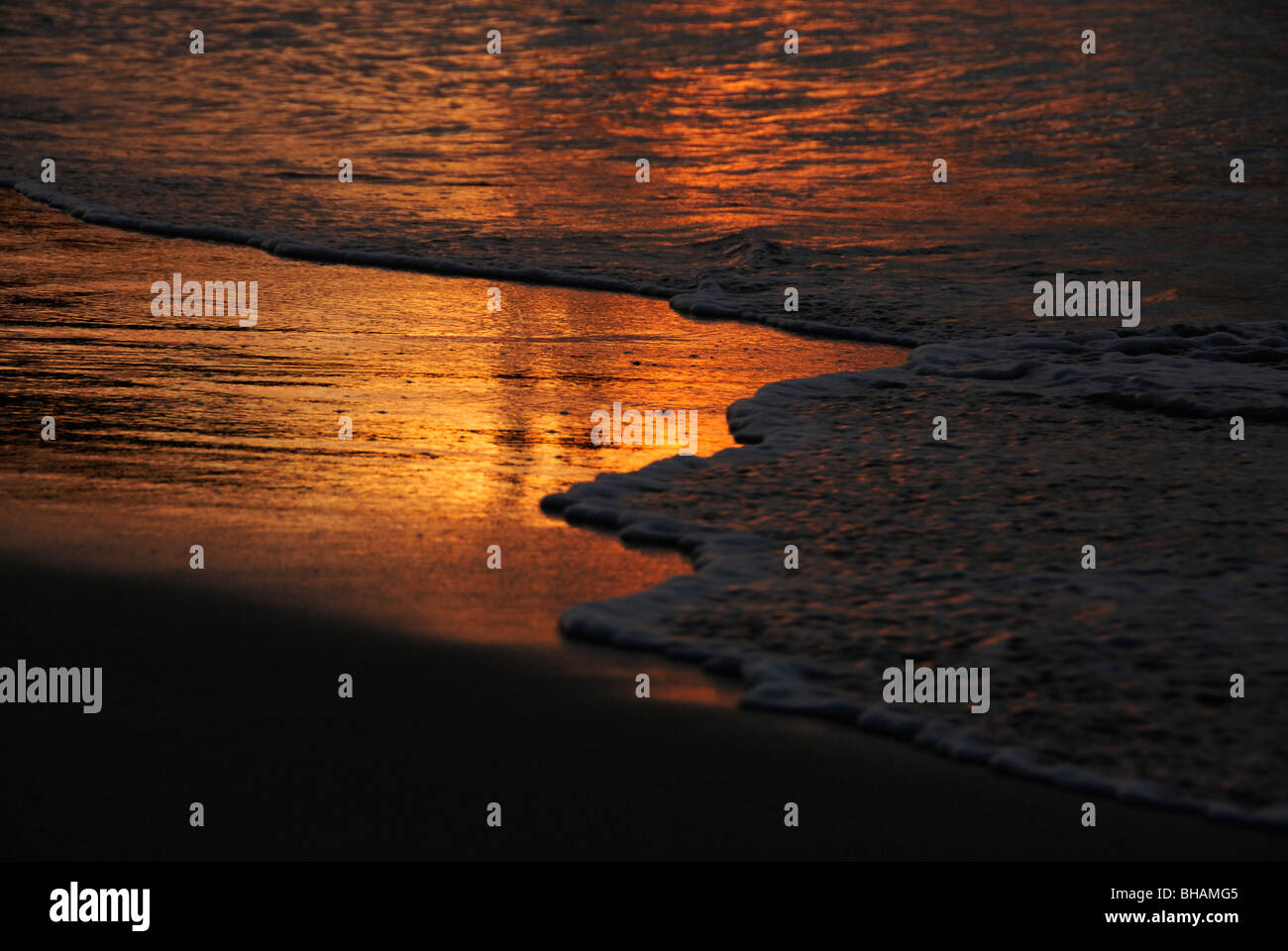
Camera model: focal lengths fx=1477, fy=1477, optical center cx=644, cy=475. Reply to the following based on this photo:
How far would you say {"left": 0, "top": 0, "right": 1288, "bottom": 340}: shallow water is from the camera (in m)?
9.60

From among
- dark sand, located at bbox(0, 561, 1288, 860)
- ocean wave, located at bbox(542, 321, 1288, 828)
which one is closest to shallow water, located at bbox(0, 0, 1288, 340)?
ocean wave, located at bbox(542, 321, 1288, 828)

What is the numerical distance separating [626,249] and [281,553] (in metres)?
5.73

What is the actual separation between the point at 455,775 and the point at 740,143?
11.8 metres

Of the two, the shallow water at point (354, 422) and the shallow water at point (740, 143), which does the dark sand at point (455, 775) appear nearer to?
the shallow water at point (354, 422)

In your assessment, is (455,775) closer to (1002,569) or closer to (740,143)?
(1002,569)

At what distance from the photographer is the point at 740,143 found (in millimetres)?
14375

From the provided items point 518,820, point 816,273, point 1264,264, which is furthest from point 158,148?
point 518,820

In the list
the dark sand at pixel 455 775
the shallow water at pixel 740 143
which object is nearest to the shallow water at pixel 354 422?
the dark sand at pixel 455 775

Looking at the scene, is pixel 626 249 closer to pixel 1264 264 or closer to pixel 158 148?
pixel 1264 264

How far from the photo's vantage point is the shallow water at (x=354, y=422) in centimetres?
442

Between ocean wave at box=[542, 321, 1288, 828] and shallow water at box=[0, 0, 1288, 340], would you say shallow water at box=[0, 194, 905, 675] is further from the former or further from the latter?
shallow water at box=[0, 0, 1288, 340]

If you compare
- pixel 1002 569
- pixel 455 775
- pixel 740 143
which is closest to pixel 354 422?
pixel 1002 569

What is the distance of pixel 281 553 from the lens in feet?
14.8

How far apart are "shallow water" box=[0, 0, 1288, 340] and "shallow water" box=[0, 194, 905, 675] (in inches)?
47.9
